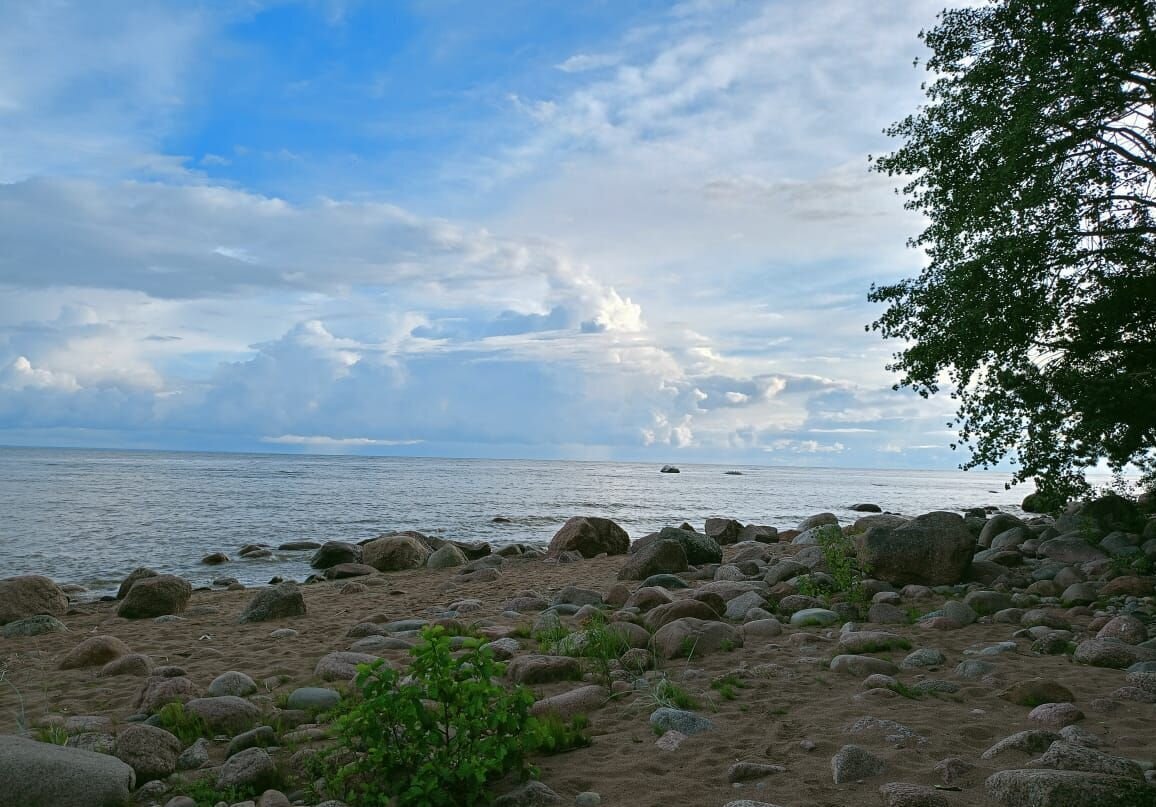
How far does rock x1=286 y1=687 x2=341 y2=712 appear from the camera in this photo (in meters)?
6.62

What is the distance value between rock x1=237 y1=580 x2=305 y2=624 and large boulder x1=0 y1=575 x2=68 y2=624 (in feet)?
11.8

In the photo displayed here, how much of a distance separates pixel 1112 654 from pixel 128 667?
9603mm

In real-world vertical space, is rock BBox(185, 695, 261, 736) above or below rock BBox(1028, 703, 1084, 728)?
below

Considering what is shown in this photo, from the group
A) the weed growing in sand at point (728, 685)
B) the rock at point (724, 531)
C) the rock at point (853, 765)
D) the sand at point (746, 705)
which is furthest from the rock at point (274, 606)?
the rock at point (724, 531)

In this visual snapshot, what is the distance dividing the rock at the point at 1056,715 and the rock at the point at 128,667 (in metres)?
8.18

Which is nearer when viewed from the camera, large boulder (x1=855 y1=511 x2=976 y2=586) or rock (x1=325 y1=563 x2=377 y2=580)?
large boulder (x1=855 y1=511 x2=976 y2=586)

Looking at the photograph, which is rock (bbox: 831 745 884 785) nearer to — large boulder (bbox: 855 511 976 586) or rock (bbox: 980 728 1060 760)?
rock (bbox: 980 728 1060 760)

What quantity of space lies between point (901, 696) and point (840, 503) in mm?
46779

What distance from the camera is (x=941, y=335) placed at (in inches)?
509

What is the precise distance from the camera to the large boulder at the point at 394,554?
18.5 meters

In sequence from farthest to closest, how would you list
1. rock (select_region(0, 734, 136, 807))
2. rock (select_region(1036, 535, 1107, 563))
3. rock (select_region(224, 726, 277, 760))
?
rock (select_region(1036, 535, 1107, 563)), rock (select_region(224, 726, 277, 760)), rock (select_region(0, 734, 136, 807))

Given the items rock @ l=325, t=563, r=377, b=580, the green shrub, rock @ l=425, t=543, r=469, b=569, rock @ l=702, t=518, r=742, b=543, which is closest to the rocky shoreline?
the green shrub

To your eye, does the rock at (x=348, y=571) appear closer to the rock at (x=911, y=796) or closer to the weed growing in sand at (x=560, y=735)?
the weed growing in sand at (x=560, y=735)

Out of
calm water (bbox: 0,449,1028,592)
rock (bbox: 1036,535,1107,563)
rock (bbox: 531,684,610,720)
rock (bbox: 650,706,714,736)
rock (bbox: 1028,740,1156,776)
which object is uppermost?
rock (bbox: 1036,535,1107,563)
